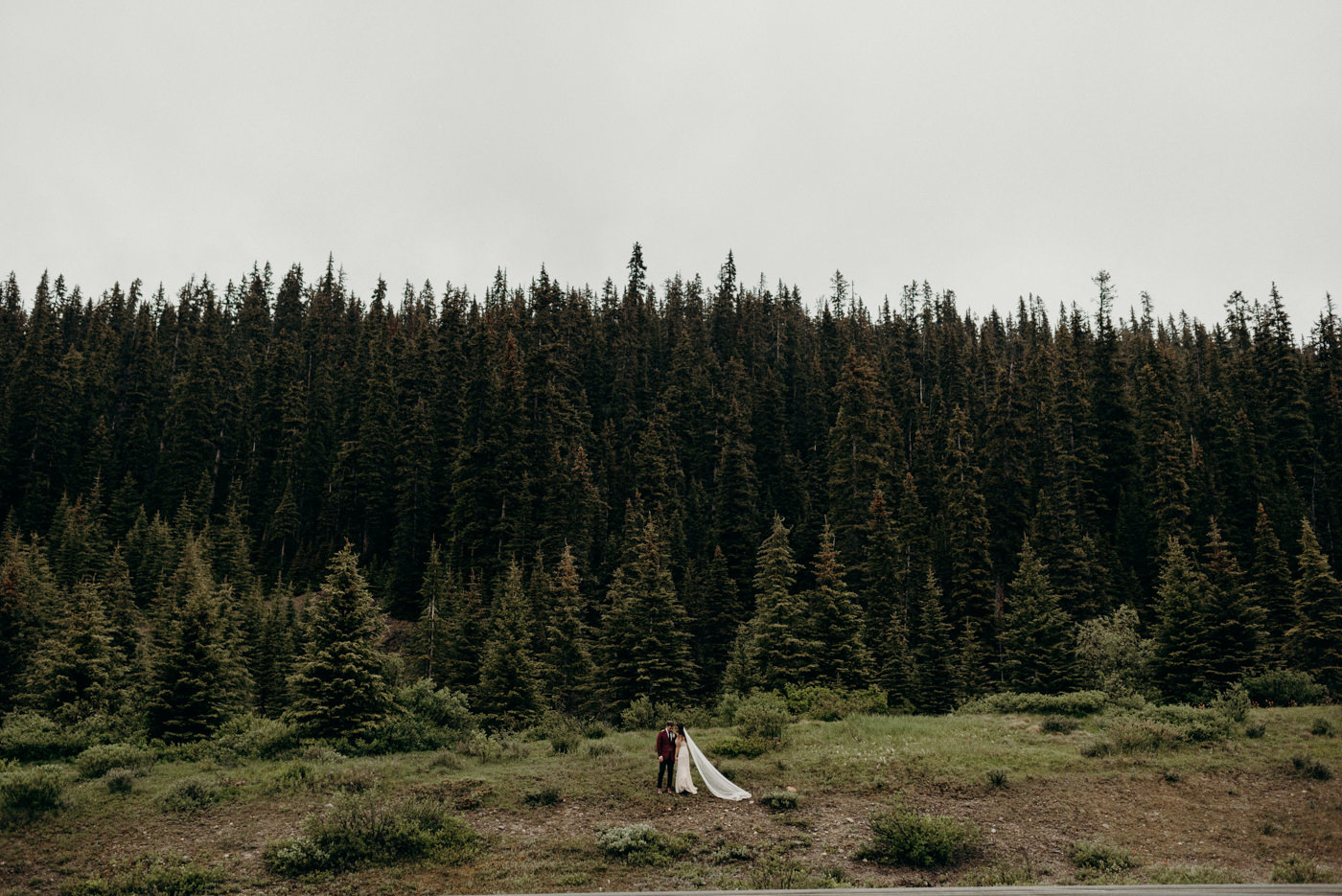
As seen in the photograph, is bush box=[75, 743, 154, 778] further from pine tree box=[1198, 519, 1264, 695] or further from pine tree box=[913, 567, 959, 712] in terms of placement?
pine tree box=[913, 567, 959, 712]

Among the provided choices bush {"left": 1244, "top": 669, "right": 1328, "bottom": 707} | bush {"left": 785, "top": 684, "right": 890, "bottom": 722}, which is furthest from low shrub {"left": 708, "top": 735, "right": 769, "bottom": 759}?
bush {"left": 1244, "top": 669, "right": 1328, "bottom": 707}

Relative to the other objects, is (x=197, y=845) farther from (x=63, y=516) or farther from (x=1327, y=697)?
(x=63, y=516)

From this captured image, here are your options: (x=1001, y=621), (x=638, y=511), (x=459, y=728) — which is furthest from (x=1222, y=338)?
(x=459, y=728)

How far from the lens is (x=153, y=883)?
522 inches

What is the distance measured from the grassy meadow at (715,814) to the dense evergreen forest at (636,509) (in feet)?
21.0

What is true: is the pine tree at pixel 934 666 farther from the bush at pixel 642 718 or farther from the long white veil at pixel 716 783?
the long white veil at pixel 716 783

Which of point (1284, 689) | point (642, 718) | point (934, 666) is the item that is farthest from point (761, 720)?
point (934, 666)

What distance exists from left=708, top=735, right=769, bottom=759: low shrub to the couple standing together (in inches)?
105

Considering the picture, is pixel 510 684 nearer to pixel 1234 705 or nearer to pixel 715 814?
pixel 715 814

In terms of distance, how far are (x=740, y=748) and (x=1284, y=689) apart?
69.5 ft

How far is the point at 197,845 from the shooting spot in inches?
607

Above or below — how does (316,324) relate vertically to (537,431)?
above

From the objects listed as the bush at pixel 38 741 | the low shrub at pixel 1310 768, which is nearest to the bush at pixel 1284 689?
the low shrub at pixel 1310 768

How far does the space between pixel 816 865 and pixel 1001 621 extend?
4445 cm
